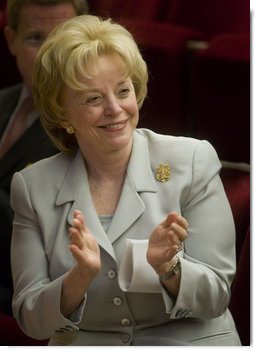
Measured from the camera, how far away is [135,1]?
1.24 meters

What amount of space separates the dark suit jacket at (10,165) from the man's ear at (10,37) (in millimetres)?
66

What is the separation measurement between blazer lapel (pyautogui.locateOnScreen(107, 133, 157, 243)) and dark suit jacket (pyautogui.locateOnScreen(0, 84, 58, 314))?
14 centimetres

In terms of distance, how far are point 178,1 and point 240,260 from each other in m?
Answer: 0.47

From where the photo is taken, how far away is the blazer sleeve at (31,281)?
109 centimetres

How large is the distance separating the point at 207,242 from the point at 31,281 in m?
0.28

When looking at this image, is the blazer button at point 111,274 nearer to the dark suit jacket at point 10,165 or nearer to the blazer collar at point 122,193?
the blazer collar at point 122,193

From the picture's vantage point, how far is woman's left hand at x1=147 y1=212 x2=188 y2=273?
100 centimetres

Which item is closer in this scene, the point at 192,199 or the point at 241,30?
the point at 192,199

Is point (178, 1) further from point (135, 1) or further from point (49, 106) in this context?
point (49, 106)

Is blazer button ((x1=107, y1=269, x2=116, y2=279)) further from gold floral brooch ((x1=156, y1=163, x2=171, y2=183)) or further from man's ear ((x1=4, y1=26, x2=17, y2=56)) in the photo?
man's ear ((x1=4, y1=26, x2=17, y2=56))

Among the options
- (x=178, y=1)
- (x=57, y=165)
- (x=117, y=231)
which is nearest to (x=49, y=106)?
(x=57, y=165)

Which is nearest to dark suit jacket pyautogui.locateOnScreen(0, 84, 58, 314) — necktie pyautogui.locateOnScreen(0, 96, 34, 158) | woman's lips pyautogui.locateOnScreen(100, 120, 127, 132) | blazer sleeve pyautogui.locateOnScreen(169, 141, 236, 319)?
necktie pyautogui.locateOnScreen(0, 96, 34, 158)

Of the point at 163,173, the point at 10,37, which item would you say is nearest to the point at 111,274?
the point at 163,173

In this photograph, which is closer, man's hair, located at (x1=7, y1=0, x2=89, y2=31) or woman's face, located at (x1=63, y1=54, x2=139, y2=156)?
woman's face, located at (x1=63, y1=54, x2=139, y2=156)
